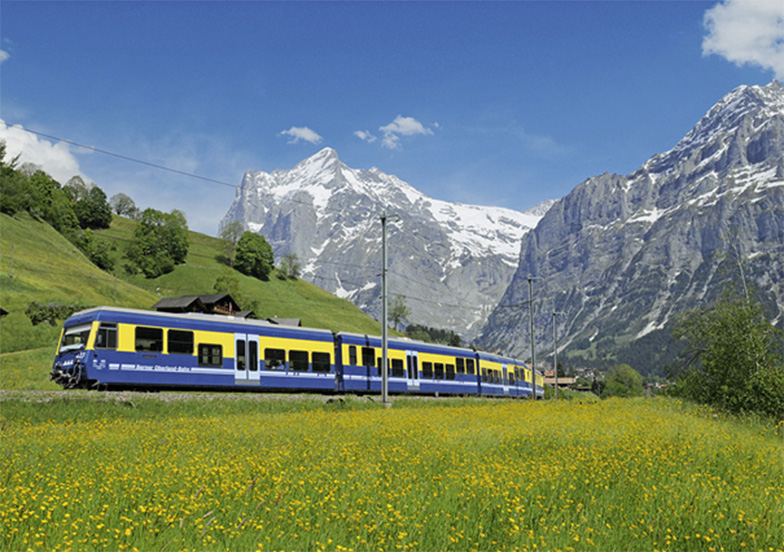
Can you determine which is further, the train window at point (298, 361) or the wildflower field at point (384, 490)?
the train window at point (298, 361)

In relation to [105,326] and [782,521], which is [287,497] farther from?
[105,326]

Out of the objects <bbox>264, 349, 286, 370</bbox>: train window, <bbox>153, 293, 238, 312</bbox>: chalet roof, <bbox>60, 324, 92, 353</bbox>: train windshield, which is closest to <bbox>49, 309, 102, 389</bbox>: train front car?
<bbox>60, 324, 92, 353</bbox>: train windshield

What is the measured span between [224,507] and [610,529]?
4.38 metres

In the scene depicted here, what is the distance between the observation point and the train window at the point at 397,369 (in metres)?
37.4

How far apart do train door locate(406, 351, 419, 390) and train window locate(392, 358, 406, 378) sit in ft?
2.11

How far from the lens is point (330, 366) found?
106 feet

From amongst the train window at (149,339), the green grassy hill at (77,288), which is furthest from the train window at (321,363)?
the green grassy hill at (77,288)

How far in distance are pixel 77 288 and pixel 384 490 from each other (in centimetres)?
7802

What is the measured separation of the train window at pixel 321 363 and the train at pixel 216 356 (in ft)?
0.18

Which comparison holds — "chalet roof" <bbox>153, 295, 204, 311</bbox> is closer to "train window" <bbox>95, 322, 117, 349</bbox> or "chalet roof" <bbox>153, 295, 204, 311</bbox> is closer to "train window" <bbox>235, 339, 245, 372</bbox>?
"train window" <bbox>235, 339, 245, 372</bbox>

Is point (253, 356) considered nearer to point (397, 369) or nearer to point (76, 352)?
point (76, 352)

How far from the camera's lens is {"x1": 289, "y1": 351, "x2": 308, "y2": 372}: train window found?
1186 inches

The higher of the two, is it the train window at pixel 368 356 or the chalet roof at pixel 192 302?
the chalet roof at pixel 192 302

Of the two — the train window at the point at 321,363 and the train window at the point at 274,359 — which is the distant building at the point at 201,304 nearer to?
the train window at the point at 321,363
